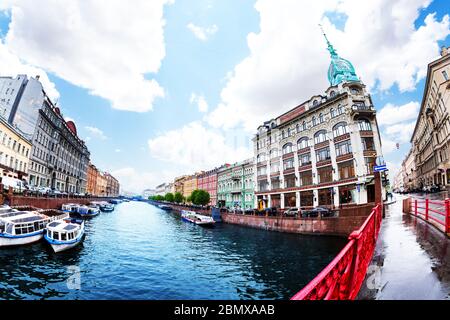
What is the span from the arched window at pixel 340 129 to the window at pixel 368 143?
9.79ft

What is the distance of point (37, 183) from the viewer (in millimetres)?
50250

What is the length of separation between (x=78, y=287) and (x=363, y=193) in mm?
34425

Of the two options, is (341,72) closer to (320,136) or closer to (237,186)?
(320,136)

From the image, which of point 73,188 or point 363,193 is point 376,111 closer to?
point 363,193

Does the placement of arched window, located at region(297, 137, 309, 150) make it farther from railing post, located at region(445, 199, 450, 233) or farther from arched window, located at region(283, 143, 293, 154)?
railing post, located at region(445, 199, 450, 233)

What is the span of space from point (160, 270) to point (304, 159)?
112ft

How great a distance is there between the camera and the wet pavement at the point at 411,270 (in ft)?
14.6

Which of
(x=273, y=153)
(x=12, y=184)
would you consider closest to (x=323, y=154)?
(x=273, y=153)

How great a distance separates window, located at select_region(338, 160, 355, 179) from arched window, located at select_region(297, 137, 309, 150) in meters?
8.19

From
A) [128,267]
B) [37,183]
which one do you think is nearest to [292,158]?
[128,267]

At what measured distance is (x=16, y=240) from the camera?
19906 millimetres

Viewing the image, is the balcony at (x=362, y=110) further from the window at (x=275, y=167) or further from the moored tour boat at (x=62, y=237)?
the moored tour boat at (x=62, y=237)

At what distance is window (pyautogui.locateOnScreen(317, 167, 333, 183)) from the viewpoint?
37.5m

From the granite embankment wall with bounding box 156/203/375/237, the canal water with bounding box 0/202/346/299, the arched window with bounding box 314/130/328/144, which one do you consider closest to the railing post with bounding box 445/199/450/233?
the canal water with bounding box 0/202/346/299
